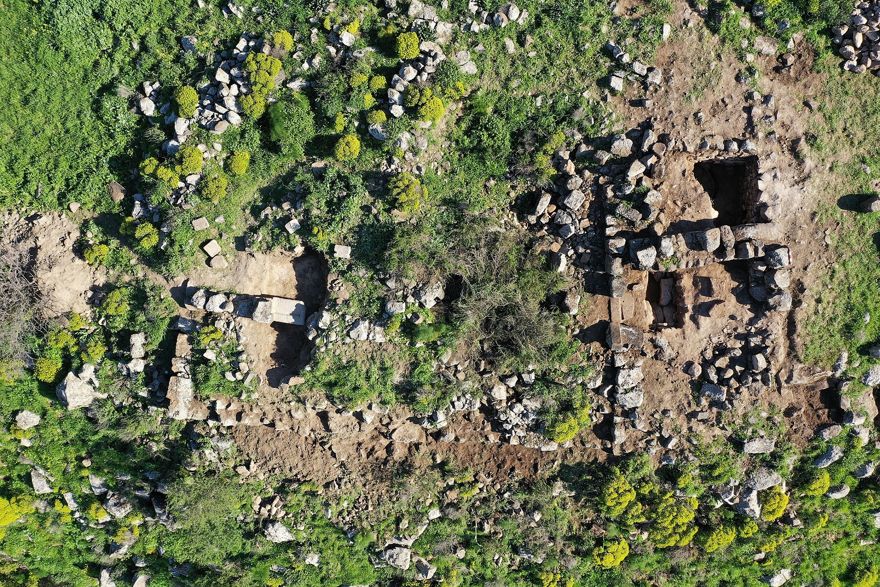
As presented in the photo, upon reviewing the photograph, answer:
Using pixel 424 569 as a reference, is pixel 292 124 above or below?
above

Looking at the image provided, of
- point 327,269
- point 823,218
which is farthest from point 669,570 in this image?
point 327,269

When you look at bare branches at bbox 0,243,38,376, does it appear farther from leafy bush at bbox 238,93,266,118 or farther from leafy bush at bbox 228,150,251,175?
leafy bush at bbox 238,93,266,118

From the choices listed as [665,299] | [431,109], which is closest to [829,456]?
[665,299]

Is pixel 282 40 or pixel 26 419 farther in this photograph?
pixel 26 419

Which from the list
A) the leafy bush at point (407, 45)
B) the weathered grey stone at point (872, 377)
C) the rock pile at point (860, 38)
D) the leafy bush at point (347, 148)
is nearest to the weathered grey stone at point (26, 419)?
the leafy bush at point (347, 148)

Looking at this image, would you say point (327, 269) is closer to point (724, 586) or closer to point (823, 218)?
point (823, 218)

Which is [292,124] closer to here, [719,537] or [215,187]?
[215,187]
